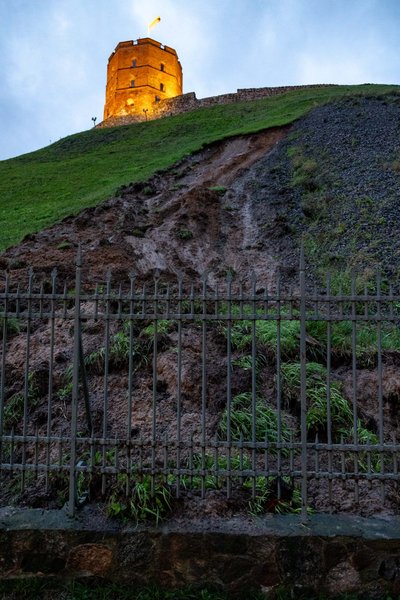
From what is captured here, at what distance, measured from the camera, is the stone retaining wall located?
3.39m

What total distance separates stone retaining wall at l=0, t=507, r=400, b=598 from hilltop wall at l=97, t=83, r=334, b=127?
4147 centimetres

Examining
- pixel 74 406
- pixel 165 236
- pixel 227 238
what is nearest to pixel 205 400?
pixel 74 406

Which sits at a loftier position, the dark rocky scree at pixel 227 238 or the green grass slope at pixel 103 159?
the green grass slope at pixel 103 159

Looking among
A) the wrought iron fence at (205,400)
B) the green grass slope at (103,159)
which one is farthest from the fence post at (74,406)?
the green grass slope at (103,159)

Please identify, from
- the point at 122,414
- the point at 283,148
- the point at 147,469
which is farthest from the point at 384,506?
the point at 283,148

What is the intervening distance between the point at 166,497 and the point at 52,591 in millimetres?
1059

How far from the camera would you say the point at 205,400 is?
3953mm

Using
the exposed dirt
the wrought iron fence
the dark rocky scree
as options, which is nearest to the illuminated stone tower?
the dark rocky scree

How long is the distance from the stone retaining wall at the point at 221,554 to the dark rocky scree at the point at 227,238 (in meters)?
0.30

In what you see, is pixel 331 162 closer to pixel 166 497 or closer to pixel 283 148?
pixel 283 148

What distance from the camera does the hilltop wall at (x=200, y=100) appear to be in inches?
1608

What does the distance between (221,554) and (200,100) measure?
45008mm

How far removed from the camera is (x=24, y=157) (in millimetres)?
33562

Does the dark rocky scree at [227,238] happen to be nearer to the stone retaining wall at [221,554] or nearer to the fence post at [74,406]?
the stone retaining wall at [221,554]
